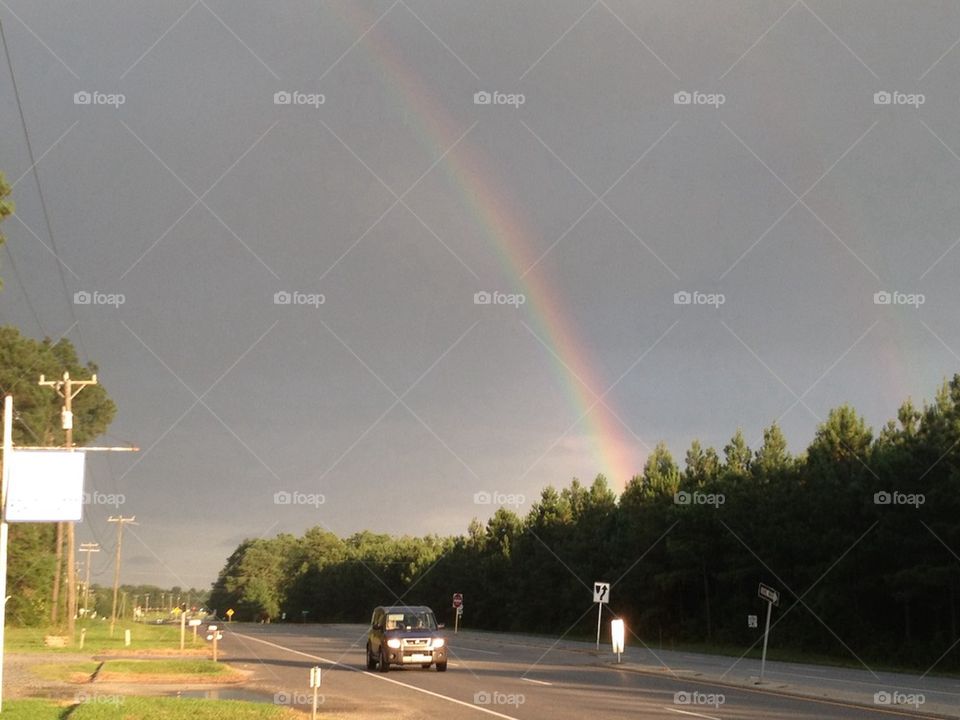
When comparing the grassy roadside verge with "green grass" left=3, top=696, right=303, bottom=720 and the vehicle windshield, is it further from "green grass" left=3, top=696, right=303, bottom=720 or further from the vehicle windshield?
"green grass" left=3, top=696, right=303, bottom=720

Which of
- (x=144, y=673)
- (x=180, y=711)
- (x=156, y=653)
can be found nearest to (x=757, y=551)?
(x=156, y=653)

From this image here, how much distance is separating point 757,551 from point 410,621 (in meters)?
34.4

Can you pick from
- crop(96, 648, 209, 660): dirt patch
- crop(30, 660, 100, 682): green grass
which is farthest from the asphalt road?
crop(96, 648, 209, 660): dirt patch

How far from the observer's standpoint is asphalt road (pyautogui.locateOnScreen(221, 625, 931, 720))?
20.2m

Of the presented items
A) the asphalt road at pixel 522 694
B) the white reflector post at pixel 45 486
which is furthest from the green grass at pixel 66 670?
the white reflector post at pixel 45 486

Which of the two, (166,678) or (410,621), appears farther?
(410,621)

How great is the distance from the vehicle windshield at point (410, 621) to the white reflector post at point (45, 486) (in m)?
15.3

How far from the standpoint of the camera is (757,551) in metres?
62.7

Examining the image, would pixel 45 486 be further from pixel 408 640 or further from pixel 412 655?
pixel 412 655

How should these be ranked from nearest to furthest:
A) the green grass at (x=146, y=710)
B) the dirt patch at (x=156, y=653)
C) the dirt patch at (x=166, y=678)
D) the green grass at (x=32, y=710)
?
the green grass at (x=32, y=710)
the green grass at (x=146, y=710)
the dirt patch at (x=166, y=678)
the dirt patch at (x=156, y=653)

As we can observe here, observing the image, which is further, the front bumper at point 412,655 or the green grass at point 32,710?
the front bumper at point 412,655

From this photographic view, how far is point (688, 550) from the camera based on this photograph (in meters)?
69.6

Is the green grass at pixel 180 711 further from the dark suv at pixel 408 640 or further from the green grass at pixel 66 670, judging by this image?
the dark suv at pixel 408 640

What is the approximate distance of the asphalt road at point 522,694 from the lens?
66.2 ft
